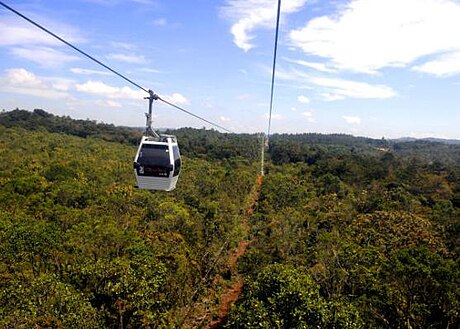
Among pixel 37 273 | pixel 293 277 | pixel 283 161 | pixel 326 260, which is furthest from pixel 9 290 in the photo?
pixel 283 161

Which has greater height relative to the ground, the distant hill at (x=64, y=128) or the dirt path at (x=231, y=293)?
the distant hill at (x=64, y=128)

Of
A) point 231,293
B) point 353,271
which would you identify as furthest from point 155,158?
point 231,293

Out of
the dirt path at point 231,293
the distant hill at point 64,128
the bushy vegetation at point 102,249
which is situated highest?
the distant hill at point 64,128

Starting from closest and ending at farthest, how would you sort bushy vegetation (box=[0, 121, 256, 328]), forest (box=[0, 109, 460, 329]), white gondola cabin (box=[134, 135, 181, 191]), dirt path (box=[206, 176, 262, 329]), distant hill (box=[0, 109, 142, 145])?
1. white gondola cabin (box=[134, 135, 181, 191])
2. bushy vegetation (box=[0, 121, 256, 328])
3. forest (box=[0, 109, 460, 329])
4. dirt path (box=[206, 176, 262, 329])
5. distant hill (box=[0, 109, 142, 145])

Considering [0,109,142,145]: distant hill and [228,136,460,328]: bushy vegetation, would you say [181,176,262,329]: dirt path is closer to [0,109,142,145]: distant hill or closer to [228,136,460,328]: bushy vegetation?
[228,136,460,328]: bushy vegetation

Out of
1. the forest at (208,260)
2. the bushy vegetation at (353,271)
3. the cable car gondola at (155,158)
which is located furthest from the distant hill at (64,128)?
the cable car gondola at (155,158)

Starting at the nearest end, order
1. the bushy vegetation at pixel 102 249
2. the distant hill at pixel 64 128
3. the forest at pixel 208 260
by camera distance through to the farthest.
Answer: the bushy vegetation at pixel 102 249, the forest at pixel 208 260, the distant hill at pixel 64 128

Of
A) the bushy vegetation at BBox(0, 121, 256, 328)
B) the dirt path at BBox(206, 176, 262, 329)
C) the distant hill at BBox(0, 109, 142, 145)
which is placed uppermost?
the distant hill at BBox(0, 109, 142, 145)

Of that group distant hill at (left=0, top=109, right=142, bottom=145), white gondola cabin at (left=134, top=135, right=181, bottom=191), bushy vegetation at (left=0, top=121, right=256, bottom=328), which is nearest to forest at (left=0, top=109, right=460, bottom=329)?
bushy vegetation at (left=0, top=121, right=256, bottom=328)

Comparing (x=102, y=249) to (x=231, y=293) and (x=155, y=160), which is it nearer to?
(x=231, y=293)

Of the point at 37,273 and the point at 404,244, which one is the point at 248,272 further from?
the point at 37,273

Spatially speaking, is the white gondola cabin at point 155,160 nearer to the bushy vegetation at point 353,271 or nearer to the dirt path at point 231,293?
the bushy vegetation at point 353,271

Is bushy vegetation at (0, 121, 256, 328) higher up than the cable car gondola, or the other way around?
Result: the cable car gondola
